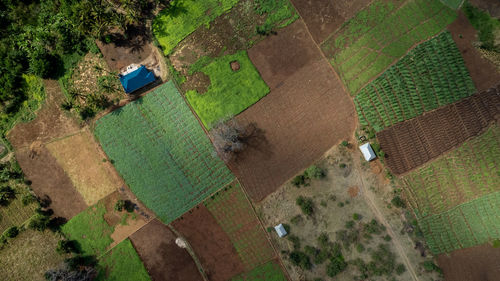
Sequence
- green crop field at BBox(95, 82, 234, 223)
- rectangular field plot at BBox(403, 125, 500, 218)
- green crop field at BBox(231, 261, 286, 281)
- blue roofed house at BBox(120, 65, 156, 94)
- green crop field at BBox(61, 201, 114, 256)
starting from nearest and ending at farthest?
1. rectangular field plot at BBox(403, 125, 500, 218)
2. blue roofed house at BBox(120, 65, 156, 94)
3. green crop field at BBox(231, 261, 286, 281)
4. green crop field at BBox(95, 82, 234, 223)
5. green crop field at BBox(61, 201, 114, 256)

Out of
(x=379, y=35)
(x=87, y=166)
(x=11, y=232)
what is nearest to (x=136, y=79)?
(x=87, y=166)

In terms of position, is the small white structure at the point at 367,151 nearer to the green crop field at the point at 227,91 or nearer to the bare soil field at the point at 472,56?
the green crop field at the point at 227,91

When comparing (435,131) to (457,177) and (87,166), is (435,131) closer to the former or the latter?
(457,177)

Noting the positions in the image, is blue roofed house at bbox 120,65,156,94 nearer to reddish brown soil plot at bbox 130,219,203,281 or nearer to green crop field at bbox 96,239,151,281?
reddish brown soil plot at bbox 130,219,203,281

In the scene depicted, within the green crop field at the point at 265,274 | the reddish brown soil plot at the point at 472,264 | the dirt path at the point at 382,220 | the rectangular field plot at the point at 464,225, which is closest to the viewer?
the reddish brown soil plot at the point at 472,264

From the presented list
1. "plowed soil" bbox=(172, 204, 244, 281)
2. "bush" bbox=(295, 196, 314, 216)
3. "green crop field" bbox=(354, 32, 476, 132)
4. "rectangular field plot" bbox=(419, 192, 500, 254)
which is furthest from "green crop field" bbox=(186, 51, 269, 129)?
"rectangular field plot" bbox=(419, 192, 500, 254)

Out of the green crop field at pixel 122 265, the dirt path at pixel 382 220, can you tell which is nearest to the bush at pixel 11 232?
the green crop field at pixel 122 265
